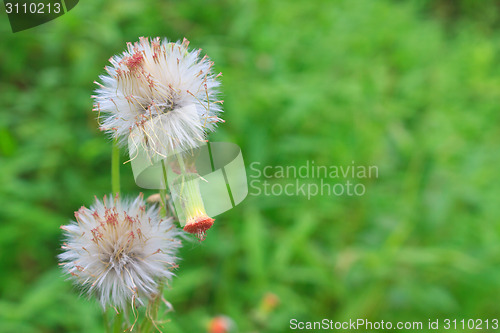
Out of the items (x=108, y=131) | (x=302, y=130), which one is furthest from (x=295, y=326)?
(x=108, y=131)

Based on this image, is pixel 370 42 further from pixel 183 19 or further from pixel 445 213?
pixel 445 213

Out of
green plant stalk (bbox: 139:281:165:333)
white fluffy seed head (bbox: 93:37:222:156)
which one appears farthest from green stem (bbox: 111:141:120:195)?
green plant stalk (bbox: 139:281:165:333)

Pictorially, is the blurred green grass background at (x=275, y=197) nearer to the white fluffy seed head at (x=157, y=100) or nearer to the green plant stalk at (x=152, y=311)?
the green plant stalk at (x=152, y=311)

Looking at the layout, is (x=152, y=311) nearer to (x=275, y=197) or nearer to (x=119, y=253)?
(x=119, y=253)

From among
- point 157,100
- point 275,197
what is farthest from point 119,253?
point 275,197

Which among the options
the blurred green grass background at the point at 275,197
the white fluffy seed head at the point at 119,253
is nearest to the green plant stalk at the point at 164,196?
the white fluffy seed head at the point at 119,253
